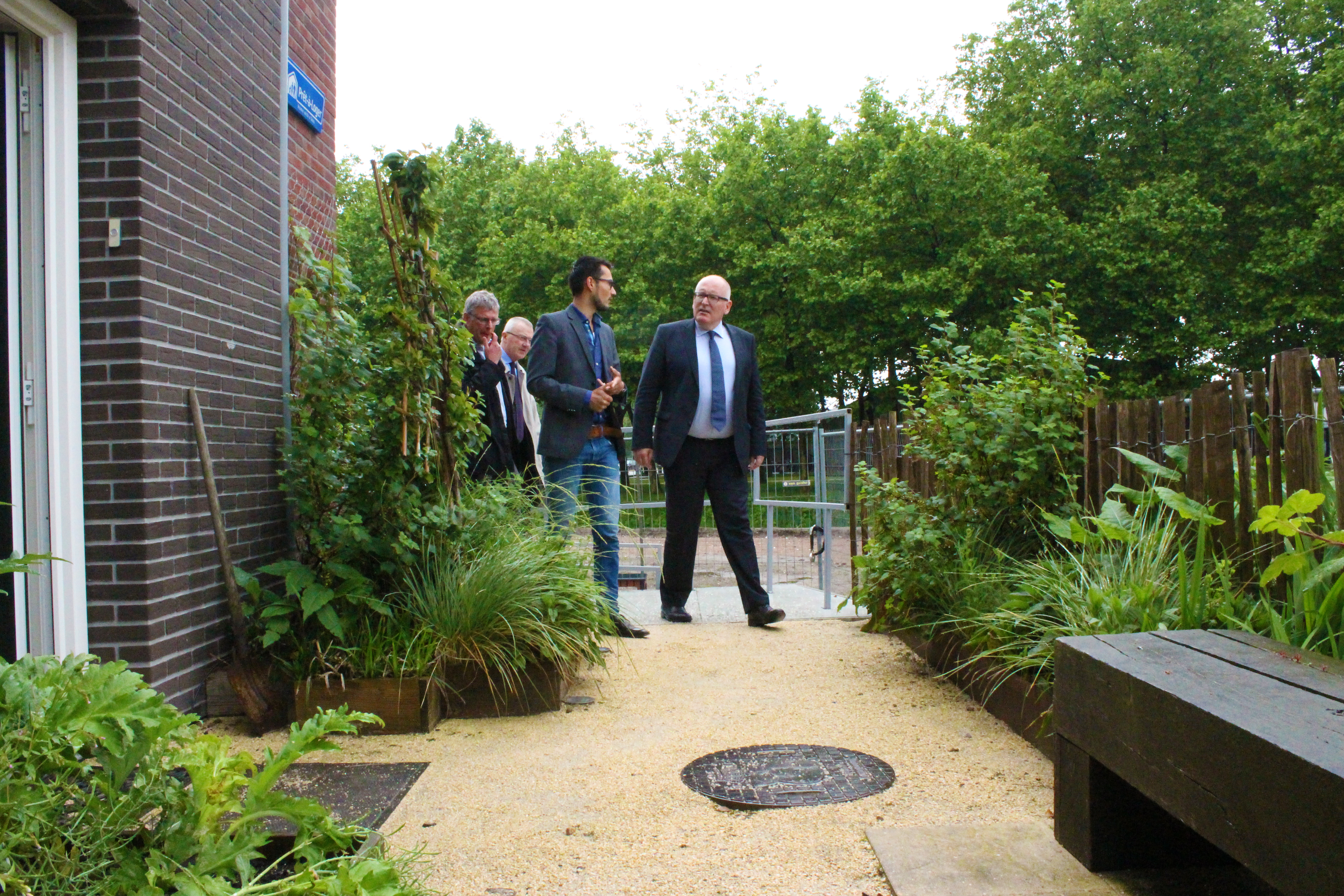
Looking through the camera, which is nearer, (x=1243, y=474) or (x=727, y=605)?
(x=1243, y=474)

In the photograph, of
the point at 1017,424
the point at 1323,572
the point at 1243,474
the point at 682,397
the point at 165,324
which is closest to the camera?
the point at 1323,572

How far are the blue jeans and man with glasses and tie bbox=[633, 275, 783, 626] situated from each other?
351 millimetres

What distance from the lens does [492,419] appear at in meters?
5.88

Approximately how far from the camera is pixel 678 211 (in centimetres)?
2745

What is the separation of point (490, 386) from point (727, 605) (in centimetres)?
236

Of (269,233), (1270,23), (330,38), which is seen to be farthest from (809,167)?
(269,233)

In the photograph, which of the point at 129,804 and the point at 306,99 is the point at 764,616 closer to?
the point at 306,99

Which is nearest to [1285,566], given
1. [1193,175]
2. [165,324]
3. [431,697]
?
[431,697]

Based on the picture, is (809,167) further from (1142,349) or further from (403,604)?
(403,604)

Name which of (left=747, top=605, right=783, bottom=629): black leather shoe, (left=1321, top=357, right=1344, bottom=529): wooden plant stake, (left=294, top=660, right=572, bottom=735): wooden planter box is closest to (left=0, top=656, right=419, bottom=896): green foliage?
(left=294, top=660, right=572, bottom=735): wooden planter box

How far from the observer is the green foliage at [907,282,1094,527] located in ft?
14.4

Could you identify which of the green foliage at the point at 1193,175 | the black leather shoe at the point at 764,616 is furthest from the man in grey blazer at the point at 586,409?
the green foliage at the point at 1193,175

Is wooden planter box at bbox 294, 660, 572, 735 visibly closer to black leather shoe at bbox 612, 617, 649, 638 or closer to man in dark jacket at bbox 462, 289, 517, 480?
black leather shoe at bbox 612, 617, 649, 638

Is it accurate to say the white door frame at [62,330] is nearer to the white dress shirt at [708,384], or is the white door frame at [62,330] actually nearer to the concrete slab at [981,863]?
the concrete slab at [981,863]
